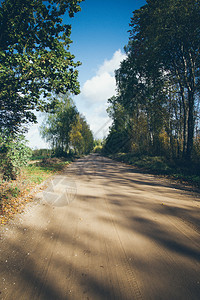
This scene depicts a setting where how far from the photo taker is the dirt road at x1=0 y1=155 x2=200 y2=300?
1.56 m

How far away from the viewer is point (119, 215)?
10.9 feet

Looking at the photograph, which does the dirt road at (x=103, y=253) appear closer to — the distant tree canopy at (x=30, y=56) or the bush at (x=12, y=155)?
the bush at (x=12, y=155)

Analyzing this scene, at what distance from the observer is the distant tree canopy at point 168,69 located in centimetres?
854

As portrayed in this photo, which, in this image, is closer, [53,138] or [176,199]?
[176,199]

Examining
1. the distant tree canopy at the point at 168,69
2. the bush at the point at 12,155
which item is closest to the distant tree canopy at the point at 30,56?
the bush at the point at 12,155

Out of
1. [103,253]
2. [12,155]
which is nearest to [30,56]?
[12,155]

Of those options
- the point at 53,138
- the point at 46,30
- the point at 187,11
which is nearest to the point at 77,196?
the point at 46,30

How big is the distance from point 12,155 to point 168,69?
45.5ft

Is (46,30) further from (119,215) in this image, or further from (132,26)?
(132,26)

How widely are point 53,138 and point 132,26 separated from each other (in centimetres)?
1949

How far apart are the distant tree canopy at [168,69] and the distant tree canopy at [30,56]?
266 inches

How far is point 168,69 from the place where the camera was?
11414 millimetres

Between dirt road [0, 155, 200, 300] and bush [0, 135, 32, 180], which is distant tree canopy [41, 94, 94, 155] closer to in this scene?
bush [0, 135, 32, 180]

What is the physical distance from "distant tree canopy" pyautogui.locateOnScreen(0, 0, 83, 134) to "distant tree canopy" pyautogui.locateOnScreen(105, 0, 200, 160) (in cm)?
675
